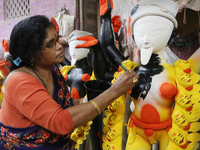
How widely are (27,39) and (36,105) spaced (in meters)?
0.31

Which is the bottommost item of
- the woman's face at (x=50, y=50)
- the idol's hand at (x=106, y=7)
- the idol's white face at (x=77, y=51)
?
the idol's white face at (x=77, y=51)

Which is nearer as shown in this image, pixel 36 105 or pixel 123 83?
pixel 36 105

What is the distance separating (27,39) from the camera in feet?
2.89

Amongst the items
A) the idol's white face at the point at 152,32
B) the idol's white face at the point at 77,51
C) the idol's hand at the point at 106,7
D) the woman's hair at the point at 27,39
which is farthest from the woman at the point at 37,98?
the idol's white face at the point at 77,51

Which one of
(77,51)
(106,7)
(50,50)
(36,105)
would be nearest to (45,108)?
(36,105)

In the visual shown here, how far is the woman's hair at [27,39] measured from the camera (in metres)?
0.88

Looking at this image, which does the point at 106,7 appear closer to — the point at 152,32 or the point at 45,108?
the point at 152,32

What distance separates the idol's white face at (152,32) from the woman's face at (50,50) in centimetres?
47

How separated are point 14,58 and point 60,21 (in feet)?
7.13

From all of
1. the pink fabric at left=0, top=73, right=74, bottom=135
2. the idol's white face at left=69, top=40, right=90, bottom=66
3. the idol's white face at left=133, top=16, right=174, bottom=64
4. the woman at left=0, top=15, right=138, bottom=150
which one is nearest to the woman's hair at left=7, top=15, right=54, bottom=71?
the woman at left=0, top=15, right=138, bottom=150

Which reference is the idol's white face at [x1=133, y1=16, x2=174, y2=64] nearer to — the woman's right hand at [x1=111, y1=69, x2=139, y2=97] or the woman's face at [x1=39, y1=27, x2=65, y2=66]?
the woman's right hand at [x1=111, y1=69, x2=139, y2=97]

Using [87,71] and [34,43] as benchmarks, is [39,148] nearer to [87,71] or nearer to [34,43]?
[34,43]

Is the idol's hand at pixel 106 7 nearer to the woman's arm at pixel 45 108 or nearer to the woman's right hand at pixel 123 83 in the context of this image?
the woman's right hand at pixel 123 83

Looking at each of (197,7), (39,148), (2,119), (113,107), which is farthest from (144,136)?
(197,7)
